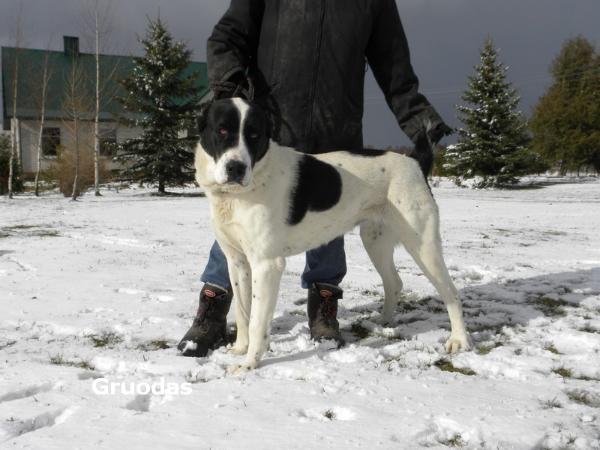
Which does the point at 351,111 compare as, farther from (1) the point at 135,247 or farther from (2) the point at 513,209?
(2) the point at 513,209

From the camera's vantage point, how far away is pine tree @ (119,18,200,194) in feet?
60.8

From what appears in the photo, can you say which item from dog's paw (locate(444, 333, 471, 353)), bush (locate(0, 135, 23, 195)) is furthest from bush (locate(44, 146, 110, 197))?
dog's paw (locate(444, 333, 471, 353))

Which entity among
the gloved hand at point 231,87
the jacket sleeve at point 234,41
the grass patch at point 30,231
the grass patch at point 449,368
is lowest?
the grass patch at point 449,368

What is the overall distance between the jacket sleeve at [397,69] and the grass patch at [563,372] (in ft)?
5.51

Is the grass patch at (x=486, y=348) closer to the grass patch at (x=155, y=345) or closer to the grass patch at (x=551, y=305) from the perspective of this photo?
the grass patch at (x=551, y=305)

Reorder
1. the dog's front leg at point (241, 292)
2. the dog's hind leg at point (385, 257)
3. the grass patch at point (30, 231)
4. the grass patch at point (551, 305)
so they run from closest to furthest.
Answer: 1. the dog's front leg at point (241, 292)
2. the dog's hind leg at point (385, 257)
3. the grass patch at point (551, 305)
4. the grass patch at point (30, 231)

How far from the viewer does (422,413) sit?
2176 mm

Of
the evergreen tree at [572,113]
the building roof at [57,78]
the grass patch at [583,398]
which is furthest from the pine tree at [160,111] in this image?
the evergreen tree at [572,113]

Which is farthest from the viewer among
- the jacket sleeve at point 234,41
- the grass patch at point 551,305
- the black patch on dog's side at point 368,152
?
the grass patch at point 551,305

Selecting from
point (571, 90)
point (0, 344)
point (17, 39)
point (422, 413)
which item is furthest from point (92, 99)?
point (571, 90)

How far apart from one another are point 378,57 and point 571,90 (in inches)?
1491

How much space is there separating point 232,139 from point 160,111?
16.9 m

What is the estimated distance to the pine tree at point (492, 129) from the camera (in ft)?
75.5

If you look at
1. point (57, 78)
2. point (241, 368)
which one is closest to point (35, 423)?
point (241, 368)
